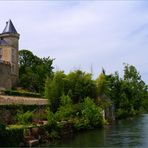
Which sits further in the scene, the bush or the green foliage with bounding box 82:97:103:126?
the green foliage with bounding box 82:97:103:126

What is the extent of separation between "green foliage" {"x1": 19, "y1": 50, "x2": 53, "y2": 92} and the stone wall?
7306 millimetres

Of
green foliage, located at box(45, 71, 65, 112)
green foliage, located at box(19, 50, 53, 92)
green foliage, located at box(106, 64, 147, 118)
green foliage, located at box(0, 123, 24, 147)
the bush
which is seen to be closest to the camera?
green foliage, located at box(0, 123, 24, 147)

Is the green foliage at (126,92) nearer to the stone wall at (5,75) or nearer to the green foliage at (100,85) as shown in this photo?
the green foliage at (100,85)

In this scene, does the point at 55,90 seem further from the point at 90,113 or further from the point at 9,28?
the point at 9,28

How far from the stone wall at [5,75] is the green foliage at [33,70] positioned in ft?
24.0

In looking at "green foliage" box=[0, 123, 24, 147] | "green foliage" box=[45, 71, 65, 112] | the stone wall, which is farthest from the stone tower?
"green foliage" box=[0, 123, 24, 147]

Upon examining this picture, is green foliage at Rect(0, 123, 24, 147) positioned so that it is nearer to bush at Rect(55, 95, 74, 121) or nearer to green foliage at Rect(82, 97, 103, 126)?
bush at Rect(55, 95, 74, 121)

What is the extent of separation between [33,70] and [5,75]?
13773mm

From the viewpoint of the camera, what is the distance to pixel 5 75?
5512cm

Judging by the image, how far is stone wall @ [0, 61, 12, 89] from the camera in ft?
178

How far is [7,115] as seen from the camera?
33.7 meters

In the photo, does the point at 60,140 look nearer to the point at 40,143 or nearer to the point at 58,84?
the point at 40,143

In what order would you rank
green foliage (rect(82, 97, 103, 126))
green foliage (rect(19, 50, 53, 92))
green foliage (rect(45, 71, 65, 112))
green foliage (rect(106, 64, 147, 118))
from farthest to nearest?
green foliage (rect(106, 64, 147, 118)) < green foliage (rect(19, 50, 53, 92)) < green foliage (rect(45, 71, 65, 112)) < green foliage (rect(82, 97, 103, 126))

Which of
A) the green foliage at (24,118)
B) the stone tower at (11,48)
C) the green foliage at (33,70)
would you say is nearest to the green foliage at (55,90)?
the stone tower at (11,48)
